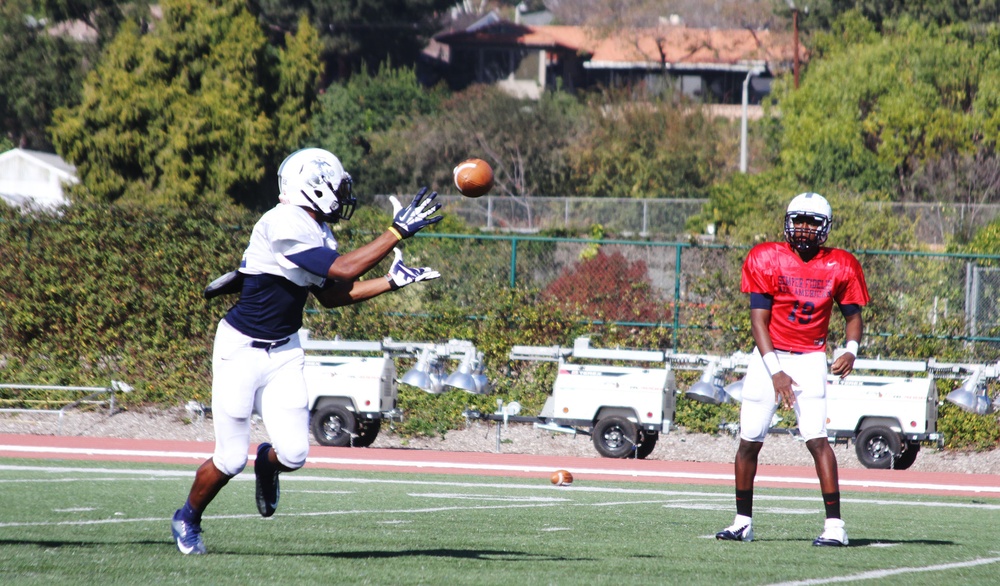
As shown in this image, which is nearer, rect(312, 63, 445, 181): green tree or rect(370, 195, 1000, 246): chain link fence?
rect(370, 195, 1000, 246): chain link fence

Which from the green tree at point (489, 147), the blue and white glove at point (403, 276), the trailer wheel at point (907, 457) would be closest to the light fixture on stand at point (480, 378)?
the trailer wheel at point (907, 457)

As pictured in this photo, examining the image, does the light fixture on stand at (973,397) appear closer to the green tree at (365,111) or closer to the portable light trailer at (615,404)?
the portable light trailer at (615,404)

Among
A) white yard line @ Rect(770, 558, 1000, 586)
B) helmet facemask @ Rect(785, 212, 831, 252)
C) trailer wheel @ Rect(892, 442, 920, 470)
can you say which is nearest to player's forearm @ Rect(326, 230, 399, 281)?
white yard line @ Rect(770, 558, 1000, 586)

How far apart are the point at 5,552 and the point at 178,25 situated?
35103mm

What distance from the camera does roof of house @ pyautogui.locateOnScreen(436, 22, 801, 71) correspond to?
72.7 metres

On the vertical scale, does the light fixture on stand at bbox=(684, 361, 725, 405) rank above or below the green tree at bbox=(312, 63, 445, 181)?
below

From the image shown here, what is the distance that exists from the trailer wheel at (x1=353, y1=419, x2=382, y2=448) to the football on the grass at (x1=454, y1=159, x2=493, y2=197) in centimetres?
885

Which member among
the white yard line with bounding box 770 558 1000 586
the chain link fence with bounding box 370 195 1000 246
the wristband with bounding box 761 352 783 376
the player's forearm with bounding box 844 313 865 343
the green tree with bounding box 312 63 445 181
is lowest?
the white yard line with bounding box 770 558 1000 586

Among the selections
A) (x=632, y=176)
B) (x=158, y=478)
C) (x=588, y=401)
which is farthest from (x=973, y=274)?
(x=632, y=176)

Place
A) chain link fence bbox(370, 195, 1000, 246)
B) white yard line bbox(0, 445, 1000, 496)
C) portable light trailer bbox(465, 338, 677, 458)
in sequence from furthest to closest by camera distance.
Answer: chain link fence bbox(370, 195, 1000, 246), portable light trailer bbox(465, 338, 677, 458), white yard line bbox(0, 445, 1000, 496)

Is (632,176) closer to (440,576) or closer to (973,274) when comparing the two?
(973,274)

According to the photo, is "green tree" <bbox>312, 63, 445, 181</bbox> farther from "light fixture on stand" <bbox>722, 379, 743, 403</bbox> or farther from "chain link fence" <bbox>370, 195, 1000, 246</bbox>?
"light fixture on stand" <bbox>722, 379, 743, 403</bbox>

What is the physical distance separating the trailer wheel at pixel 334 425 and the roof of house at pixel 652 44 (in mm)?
56348

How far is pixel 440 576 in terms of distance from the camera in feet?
19.3
